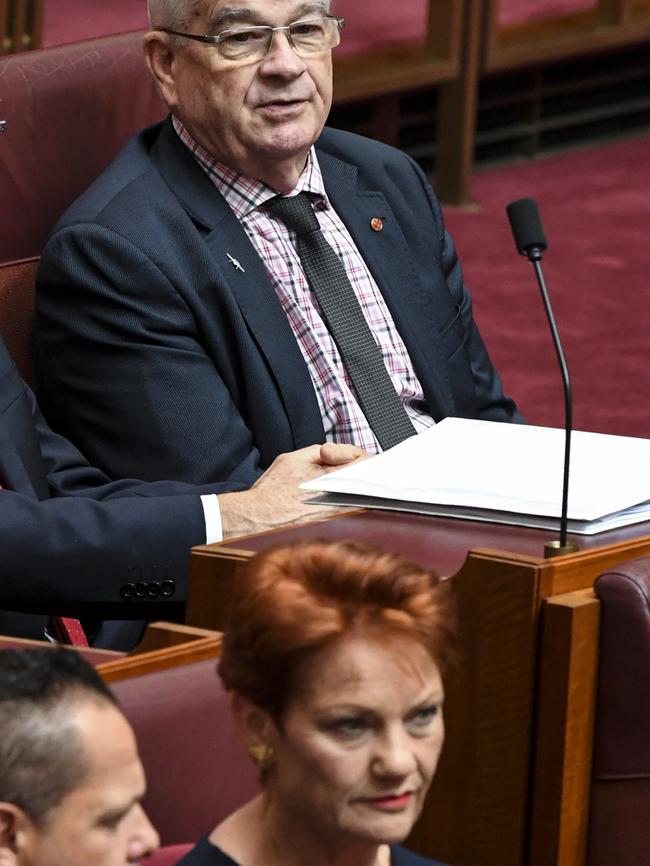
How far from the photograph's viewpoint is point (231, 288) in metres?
2.39

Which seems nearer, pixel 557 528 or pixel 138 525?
pixel 557 528

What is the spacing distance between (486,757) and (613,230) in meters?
3.63

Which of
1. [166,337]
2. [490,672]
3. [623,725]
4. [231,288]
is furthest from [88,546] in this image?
[623,725]

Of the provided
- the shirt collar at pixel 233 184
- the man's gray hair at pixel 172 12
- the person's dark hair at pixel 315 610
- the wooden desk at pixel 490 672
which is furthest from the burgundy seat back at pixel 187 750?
the man's gray hair at pixel 172 12

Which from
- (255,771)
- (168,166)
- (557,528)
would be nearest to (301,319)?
(168,166)

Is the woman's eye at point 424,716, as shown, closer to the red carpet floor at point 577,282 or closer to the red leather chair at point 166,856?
the red leather chair at point 166,856

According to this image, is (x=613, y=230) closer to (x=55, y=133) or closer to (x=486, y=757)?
(x=55, y=133)

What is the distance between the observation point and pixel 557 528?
1.83m

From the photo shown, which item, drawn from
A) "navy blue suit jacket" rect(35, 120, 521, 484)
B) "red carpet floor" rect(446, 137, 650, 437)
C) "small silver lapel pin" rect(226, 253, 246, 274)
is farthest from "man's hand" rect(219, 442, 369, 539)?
"red carpet floor" rect(446, 137, 650, 437)

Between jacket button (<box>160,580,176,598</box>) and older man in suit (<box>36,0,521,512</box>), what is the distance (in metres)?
0.24

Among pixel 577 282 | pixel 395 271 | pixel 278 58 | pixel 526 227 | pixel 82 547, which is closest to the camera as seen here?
pixel 526 227

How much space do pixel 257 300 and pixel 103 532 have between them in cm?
45

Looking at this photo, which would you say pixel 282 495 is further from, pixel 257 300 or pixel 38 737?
pixel 38 737

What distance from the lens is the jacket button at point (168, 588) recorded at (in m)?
2.10
